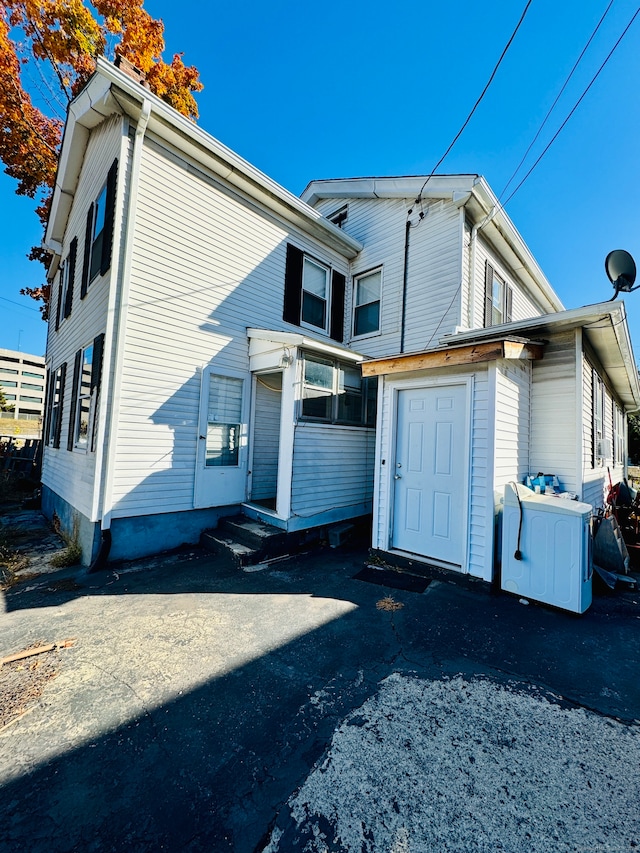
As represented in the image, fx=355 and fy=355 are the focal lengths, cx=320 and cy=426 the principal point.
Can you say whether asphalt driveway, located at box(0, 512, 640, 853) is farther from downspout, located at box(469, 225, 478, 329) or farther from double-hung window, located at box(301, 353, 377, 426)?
downspout, located at box(469, 225, 478, 329)

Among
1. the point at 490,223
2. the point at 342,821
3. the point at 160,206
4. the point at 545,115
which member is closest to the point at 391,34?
the point at 545,115

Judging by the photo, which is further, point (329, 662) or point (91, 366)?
point (91, 366)

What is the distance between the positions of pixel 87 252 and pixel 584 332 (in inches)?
331

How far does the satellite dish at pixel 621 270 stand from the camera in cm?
489

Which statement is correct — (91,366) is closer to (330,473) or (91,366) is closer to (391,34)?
(330,473)

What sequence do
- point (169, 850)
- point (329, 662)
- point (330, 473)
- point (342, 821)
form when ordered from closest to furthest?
point (169, 850) → point (342, 821) → point (329, 662) → point (330, 473)

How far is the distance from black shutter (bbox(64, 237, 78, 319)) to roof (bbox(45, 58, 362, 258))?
1.34 metres

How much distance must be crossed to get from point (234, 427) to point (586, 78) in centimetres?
705

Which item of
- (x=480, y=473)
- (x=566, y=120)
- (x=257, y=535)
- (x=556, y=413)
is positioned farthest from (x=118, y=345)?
(x=566, y=120)

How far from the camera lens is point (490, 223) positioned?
276 inches

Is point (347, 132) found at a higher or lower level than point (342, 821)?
higher

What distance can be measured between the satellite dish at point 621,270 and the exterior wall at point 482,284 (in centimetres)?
217

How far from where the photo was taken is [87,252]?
21.6ft

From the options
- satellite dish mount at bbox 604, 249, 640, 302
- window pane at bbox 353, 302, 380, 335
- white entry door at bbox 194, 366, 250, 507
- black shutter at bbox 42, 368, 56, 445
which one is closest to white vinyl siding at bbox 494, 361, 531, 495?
satellite dish mount at bbox 604, 249, 640, 302
